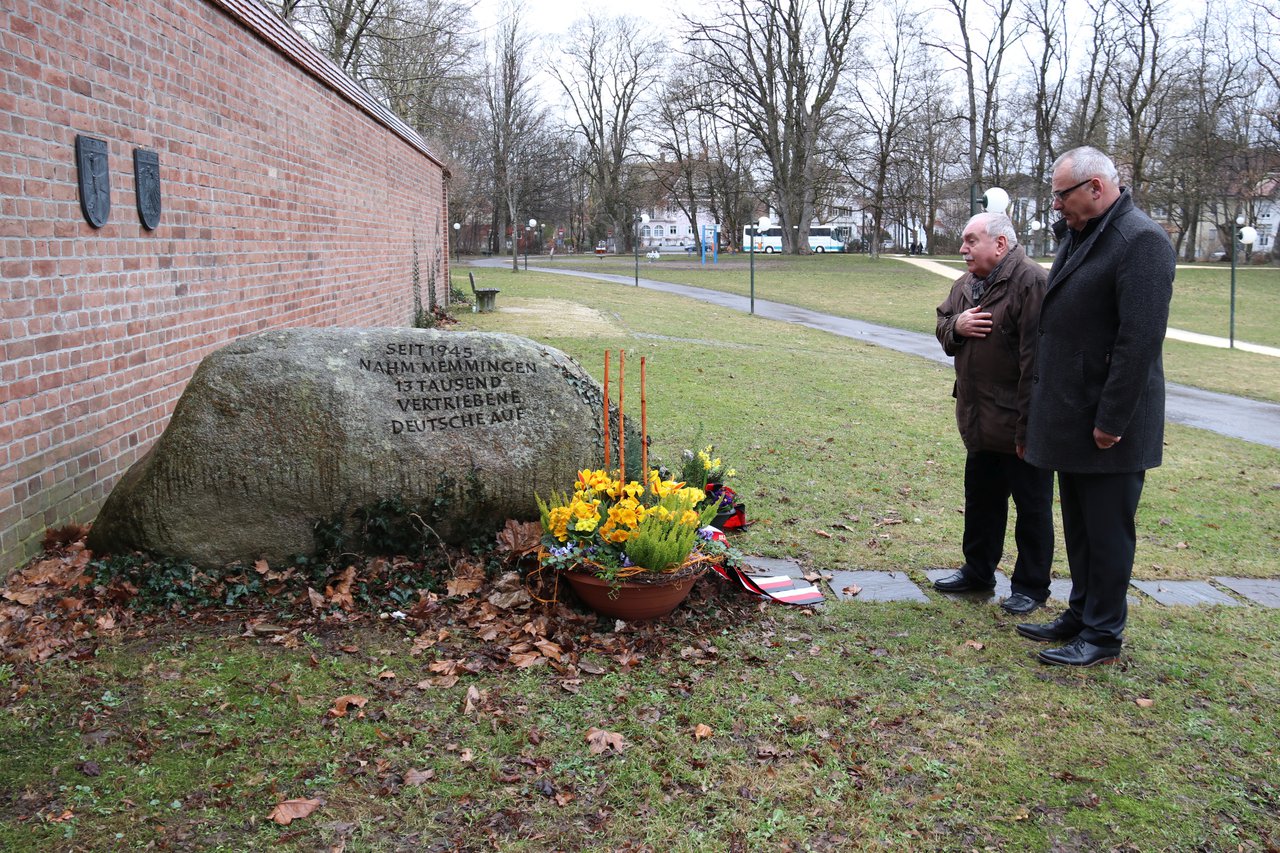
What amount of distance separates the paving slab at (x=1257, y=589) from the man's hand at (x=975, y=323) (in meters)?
2.13

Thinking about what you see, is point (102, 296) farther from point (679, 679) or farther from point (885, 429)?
point (885, 429)

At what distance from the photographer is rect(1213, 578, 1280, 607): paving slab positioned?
5.05m

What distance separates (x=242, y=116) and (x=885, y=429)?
21.3 feet

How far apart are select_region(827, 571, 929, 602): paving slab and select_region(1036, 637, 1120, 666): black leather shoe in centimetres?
84

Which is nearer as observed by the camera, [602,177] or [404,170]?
[404,170]

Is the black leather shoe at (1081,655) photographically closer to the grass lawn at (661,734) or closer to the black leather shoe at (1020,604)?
the grass lawn at (661,734)

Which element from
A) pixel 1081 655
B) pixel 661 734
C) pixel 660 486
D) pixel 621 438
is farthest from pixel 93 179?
pixel 1081 655

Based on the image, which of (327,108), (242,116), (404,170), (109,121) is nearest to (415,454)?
(109,121)

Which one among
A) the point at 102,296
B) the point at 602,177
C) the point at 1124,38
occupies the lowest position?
the point at 102,296

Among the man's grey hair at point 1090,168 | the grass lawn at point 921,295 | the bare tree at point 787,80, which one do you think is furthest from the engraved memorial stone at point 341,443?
the bare tree at point 787,80

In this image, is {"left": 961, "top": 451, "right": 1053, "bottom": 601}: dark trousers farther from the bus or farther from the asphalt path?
the bus

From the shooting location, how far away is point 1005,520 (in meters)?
4.86

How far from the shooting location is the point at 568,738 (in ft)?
11.2

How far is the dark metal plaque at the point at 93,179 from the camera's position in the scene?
4957 millimetres
